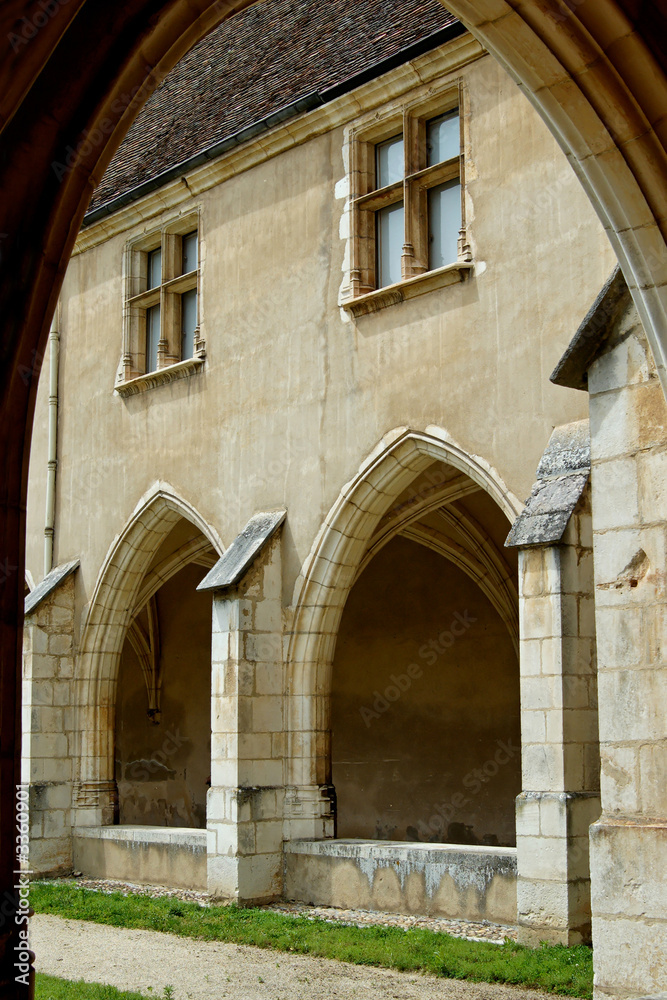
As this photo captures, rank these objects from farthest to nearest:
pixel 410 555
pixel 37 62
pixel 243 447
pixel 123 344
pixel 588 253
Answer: pixel 410 555
pixel 123 344
pixel 243 447
pixel 588 253
pixel 37 62

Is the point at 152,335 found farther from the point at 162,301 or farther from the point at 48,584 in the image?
the point at 48,584

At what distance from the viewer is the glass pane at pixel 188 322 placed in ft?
38.7

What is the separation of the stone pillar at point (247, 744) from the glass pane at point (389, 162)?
331 centimetres

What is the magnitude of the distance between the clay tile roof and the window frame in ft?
1.48

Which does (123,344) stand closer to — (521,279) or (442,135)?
(442,135)

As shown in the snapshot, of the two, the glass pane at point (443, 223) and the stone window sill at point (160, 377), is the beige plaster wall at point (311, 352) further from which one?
the glass pane at point (443, 223)

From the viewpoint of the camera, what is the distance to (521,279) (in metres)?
8.61

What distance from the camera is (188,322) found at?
11.9m

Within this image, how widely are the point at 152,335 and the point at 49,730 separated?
4105 millimetres

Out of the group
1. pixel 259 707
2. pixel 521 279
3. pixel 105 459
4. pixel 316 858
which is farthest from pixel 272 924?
pixel 105 459

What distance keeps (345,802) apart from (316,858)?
5.15 meters

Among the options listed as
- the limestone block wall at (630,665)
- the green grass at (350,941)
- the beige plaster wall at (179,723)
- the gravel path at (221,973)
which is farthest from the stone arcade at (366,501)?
the beige plaster wall at (179,723)

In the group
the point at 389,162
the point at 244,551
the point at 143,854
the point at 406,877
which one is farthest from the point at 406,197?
the point at 143,854

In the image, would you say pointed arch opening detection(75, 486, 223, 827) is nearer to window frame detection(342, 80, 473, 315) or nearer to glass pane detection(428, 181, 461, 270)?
window frame detection(342, 80, 473, 315)
